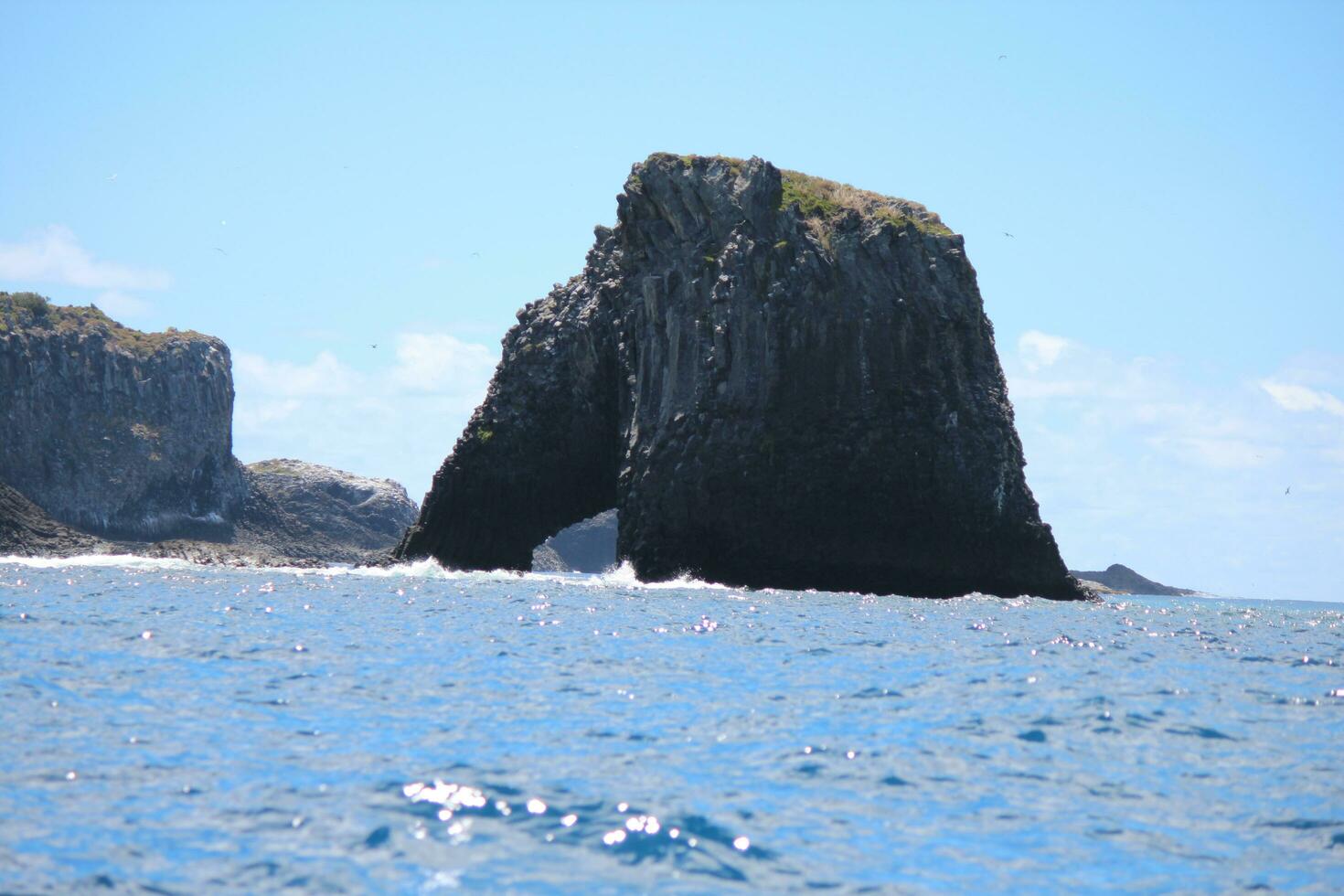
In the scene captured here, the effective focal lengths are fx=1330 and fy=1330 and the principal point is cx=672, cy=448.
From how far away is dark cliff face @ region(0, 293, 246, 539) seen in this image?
110 m

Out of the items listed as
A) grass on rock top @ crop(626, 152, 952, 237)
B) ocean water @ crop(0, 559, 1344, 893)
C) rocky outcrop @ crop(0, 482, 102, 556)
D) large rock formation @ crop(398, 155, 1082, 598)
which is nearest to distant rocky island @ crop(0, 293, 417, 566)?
rocky outcrop @ crop(0, 482, 102, 556)

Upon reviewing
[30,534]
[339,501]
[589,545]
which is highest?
[339,501]

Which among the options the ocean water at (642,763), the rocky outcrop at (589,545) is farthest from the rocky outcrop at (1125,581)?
the ocean water at (642,763)

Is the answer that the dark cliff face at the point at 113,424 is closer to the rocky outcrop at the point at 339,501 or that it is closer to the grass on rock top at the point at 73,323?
the grass on rock top at the point at 73,323

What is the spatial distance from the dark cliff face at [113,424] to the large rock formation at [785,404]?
66.3 meters

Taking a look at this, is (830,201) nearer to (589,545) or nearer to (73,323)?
(73,323)

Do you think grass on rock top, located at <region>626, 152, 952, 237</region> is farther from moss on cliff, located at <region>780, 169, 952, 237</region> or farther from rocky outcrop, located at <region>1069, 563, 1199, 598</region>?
rocky outcrop, located at <region>1069, 563, 1199, 598</region>

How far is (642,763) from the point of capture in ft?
42.4

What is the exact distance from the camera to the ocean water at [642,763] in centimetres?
972

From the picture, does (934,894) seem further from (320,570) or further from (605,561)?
(605,561)

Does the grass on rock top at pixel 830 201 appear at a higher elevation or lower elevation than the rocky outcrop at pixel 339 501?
higher

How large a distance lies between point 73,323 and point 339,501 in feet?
97.8

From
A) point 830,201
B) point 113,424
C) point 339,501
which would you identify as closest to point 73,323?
point 113,424

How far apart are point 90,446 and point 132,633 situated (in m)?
98.5
